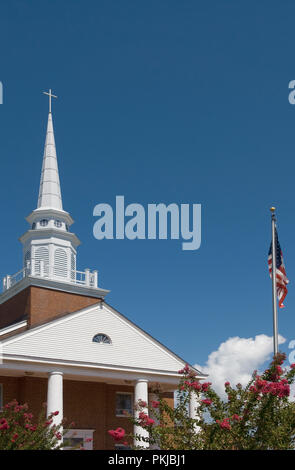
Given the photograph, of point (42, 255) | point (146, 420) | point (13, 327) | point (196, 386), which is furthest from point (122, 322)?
point (146, 420)

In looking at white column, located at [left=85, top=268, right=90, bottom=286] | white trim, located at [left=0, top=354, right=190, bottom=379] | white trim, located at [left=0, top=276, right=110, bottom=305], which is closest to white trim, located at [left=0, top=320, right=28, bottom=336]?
white trim, located at [left=0, top=276, right=110, bottom=305]

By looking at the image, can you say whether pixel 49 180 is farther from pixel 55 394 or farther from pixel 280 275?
pixel 280 275

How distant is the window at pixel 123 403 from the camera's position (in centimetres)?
3023

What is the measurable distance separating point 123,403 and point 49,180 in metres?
13.1

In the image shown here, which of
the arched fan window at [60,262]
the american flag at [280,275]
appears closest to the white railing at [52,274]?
the arched fan window at [60,262]

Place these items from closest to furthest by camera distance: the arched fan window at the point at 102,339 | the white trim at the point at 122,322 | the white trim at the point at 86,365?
the white trim at the point at 86,365 < the white trim at the point at 122,322 < the arched fan window at the point at 102,339

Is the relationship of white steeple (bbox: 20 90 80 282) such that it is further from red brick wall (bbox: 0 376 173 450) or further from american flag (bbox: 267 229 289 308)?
american flag (bbox: 267 229 289 308)

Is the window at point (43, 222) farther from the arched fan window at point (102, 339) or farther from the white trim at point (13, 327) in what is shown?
the arched fan window at point (102, 339)

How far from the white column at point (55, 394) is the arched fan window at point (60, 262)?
22.3ft

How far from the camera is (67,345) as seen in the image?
2686 centimetres

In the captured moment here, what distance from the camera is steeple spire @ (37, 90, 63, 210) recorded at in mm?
33375

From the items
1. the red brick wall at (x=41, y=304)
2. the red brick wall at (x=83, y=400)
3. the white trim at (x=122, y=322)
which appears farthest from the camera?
the red brick wall at (x=41, y=304)
